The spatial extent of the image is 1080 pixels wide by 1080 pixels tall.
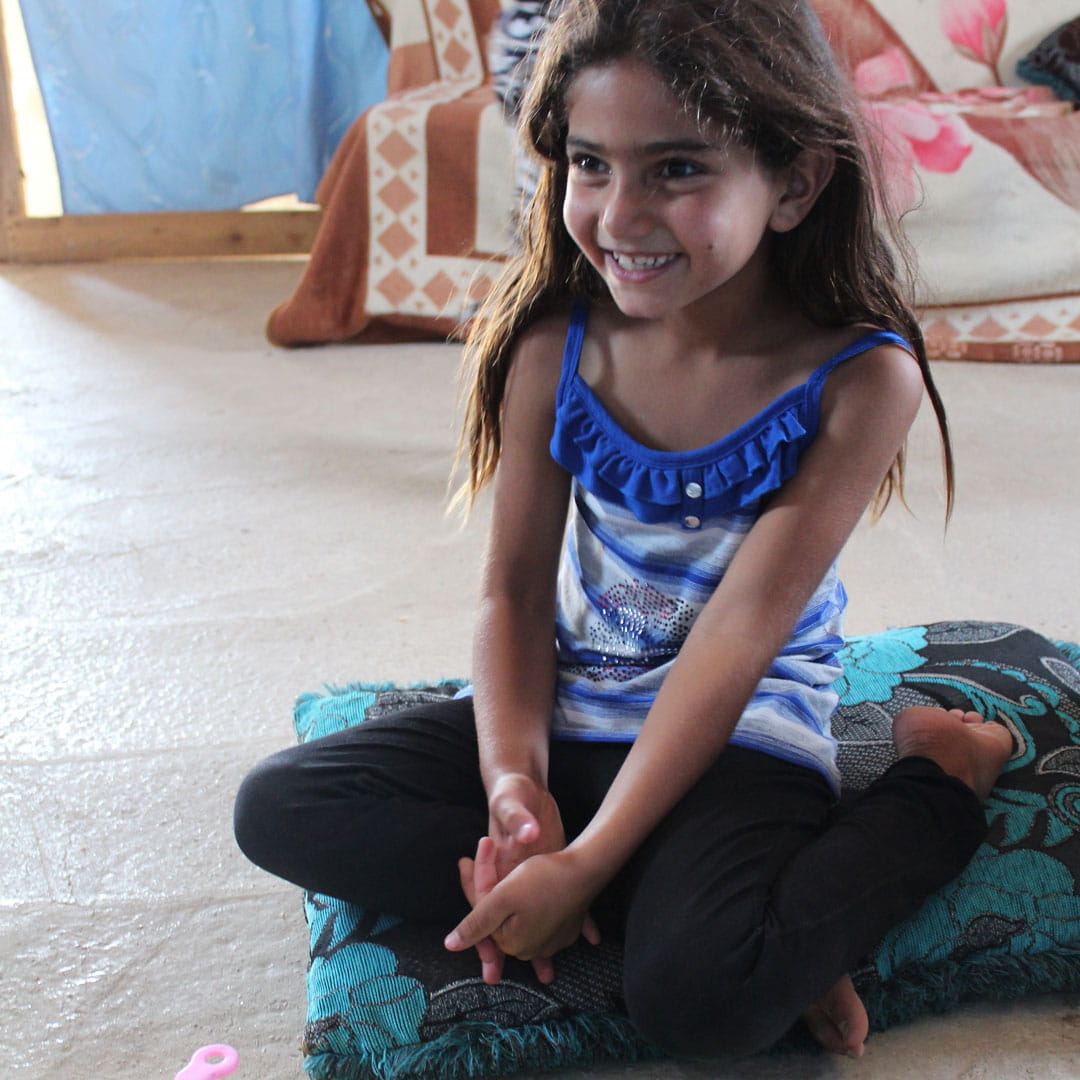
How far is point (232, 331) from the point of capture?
2.62 metres

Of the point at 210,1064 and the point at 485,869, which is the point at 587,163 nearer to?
the point at 485,869

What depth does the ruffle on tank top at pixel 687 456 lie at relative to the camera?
2.93ft

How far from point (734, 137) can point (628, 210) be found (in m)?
0.08

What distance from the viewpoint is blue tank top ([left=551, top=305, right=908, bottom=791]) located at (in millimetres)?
897

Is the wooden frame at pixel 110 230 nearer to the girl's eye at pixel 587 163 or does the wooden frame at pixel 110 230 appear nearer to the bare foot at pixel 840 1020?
the girl's eye at pixel 587 163

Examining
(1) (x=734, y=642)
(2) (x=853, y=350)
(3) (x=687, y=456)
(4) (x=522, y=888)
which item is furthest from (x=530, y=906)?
(2) (x=853, y=350)

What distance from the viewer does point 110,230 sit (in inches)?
125

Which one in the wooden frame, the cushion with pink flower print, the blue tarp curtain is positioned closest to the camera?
the cushion with pink flower print

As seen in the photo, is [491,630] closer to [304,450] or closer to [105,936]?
[105,936]

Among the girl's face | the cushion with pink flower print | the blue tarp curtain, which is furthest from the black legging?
the blue tarp curtain

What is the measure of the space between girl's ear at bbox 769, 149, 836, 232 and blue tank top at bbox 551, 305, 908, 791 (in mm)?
98

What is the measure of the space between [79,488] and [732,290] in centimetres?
117

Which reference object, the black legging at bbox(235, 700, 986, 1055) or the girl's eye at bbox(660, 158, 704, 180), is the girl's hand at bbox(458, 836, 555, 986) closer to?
the black legging at bbox(235, 700, 986, 1055)

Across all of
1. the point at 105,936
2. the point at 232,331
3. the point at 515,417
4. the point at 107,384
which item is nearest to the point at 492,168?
the point at 232,331
